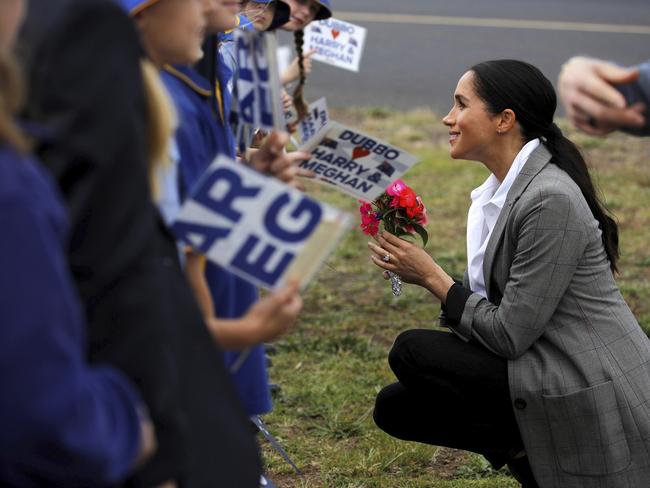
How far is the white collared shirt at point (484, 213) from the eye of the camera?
3174 mm

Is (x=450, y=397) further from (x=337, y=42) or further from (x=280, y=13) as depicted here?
(x=337, y=42)

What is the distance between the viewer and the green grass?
12.1ft

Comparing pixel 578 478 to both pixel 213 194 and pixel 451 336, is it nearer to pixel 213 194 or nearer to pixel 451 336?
pixel 451 336

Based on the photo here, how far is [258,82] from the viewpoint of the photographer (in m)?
2.18

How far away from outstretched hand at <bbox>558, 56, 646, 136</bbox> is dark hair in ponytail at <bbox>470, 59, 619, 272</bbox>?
855mm

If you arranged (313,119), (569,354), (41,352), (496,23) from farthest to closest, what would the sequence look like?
(496,23), (313,119), (569,354), (41,352)

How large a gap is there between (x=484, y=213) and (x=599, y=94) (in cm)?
105

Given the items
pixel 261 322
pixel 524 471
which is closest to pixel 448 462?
pixel 524 471

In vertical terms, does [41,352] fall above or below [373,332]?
above

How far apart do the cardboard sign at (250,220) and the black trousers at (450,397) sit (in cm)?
145

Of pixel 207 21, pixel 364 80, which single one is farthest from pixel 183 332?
pixel 364 80

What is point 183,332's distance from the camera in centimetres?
160

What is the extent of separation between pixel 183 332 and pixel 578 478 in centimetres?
174

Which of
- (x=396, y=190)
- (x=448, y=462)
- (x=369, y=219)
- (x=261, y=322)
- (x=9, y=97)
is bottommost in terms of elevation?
(x=448, y=462)
